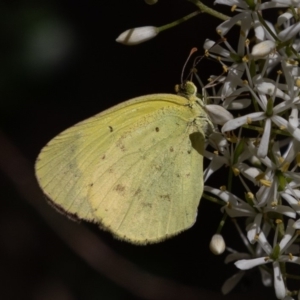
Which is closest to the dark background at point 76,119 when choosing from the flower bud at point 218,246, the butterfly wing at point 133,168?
the butterfly wing at point 133,168

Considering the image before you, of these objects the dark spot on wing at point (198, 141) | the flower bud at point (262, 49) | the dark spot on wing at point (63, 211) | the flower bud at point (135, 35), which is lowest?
the dark spot on wing at point (198, 141)

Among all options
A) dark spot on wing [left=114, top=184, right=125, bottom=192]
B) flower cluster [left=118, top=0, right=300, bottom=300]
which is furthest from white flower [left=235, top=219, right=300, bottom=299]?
dark spot on wing [left=114, top=184, right=125, bottom=192]

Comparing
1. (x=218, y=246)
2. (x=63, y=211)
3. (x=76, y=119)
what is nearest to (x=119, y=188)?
(x=63, y=211)

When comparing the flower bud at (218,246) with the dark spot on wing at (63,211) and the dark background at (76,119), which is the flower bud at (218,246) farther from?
the dark background at (76,119)

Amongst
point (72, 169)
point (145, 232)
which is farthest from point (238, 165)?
point (72, 169)

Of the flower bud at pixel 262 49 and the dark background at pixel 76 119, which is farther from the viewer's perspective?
the dark background at pixel 76 119

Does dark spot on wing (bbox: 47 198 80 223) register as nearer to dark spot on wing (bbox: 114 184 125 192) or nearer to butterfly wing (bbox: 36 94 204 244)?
butterfly wing (bbox: 36 94 204 244)
